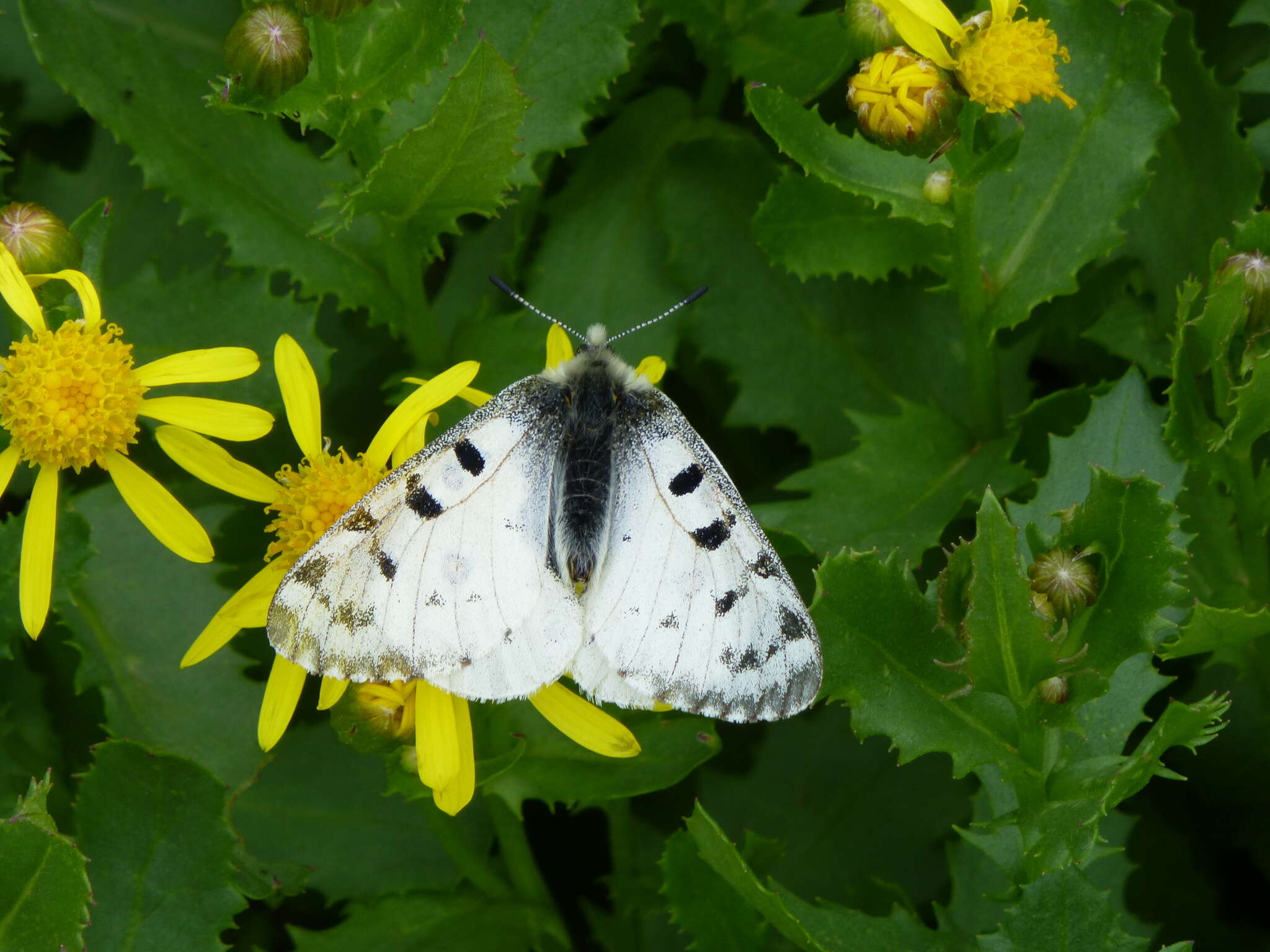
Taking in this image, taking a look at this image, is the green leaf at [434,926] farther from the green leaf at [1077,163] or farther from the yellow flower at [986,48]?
the yellow flower at [986,48]

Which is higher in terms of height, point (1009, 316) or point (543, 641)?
point (1009, 316)

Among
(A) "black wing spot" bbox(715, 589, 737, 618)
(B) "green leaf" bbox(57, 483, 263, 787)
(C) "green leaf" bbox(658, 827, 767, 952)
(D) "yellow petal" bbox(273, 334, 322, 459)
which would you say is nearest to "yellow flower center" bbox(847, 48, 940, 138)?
(A) "black wing spot" bbox(715, 589, 737, 618)

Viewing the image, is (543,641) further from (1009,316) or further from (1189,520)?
(1189,520)

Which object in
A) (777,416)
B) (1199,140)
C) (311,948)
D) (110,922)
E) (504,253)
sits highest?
(1199,140)

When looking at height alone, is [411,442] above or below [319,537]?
above

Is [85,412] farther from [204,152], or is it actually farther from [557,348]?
[557,348]

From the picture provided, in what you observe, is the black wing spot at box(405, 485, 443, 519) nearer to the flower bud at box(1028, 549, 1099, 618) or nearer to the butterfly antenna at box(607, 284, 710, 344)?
the butterfly antenna at box(607, 284, 710, 344)

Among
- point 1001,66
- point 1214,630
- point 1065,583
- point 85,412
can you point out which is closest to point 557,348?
point 85,412

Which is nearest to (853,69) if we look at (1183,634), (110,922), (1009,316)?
(1009,316)
